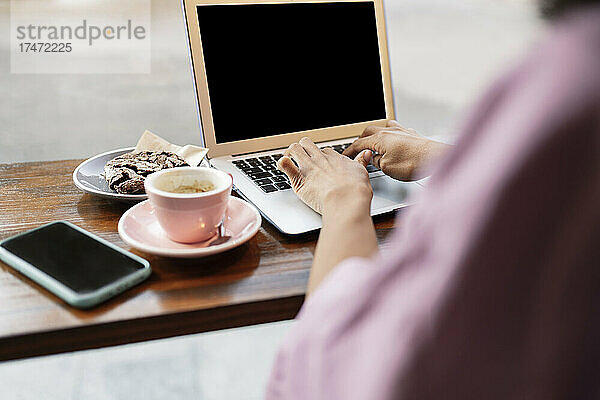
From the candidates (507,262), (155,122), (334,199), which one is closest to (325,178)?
(334,199)

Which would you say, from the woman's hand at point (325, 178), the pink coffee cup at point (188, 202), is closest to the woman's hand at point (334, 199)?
the woman's hand at point (325, 178)

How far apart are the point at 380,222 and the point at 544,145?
1.88 feet

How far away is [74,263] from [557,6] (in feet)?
1.84

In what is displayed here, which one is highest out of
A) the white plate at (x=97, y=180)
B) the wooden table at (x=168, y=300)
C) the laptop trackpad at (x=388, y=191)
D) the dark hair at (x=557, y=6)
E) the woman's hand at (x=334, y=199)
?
the dark hair at (x=557, y=6)

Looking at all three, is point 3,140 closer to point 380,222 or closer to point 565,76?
point 380,222

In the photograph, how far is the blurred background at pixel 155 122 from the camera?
1.52m

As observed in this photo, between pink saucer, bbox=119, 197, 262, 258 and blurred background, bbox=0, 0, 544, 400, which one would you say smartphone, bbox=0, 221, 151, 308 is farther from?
blurred background, bbox=0, 0, 544, 400

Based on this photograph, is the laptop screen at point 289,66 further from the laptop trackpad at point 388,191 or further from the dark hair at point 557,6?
the dark hair at point 557,6

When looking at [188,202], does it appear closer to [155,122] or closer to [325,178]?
[325,178]

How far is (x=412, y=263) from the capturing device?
0.32 metres

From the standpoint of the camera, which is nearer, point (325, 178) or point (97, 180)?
point (325, 178)

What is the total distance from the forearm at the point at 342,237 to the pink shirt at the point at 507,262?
206 millimetres

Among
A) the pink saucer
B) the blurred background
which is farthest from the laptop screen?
the blurred background

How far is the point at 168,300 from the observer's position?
25.0 inches
